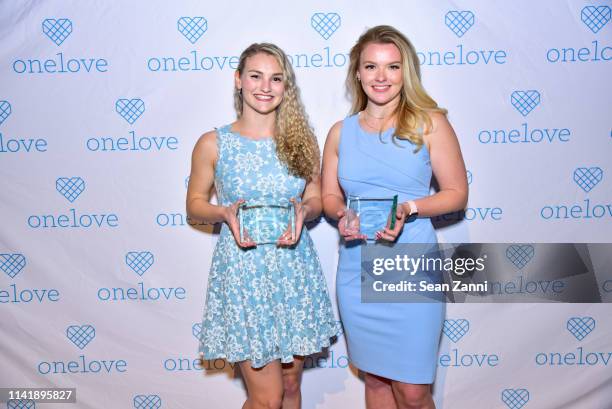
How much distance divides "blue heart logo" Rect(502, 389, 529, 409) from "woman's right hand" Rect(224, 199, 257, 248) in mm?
1679

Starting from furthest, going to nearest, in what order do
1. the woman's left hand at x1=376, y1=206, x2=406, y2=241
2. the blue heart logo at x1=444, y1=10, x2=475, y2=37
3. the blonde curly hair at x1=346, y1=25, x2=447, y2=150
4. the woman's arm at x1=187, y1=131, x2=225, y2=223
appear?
the blue heart logo at x1=444, y1=10, x2=475, y2=37 < the woman's arm at x1=187, y1=131, x2=225, y2=223 < the blonde curly hair at x1=346, y1=25, x2=447, y2=150 < the woman's left hand at x1=376, y1=206, x2=406, y2=241

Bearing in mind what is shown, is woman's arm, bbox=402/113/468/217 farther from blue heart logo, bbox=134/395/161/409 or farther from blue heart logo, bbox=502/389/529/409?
blue heart logo, bbox=134/395/161/409

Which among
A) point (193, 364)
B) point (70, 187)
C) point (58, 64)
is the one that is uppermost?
point (58, 64)

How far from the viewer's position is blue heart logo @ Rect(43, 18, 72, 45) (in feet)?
8.30

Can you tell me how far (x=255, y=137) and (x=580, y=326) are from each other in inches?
75.1

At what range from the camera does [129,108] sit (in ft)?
8.47

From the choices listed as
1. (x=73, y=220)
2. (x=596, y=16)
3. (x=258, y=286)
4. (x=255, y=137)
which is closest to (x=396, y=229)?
(x=258, y=286)

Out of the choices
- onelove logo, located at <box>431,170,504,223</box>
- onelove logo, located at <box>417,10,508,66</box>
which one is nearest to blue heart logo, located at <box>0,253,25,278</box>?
onelove logo, located at <box>431,170,504,223</box>

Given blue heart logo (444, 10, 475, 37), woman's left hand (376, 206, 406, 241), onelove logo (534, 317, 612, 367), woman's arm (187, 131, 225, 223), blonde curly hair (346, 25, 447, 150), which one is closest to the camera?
woman's left hand (376, 206, 406, 241)

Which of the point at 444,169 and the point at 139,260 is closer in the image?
the point at 444,169

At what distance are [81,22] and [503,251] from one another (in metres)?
2.31

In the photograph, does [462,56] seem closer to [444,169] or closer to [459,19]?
[459,19]

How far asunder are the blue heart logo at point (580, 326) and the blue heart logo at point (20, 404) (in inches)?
109

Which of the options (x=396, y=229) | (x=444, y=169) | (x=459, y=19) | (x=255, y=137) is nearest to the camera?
(x=396, y=229)
